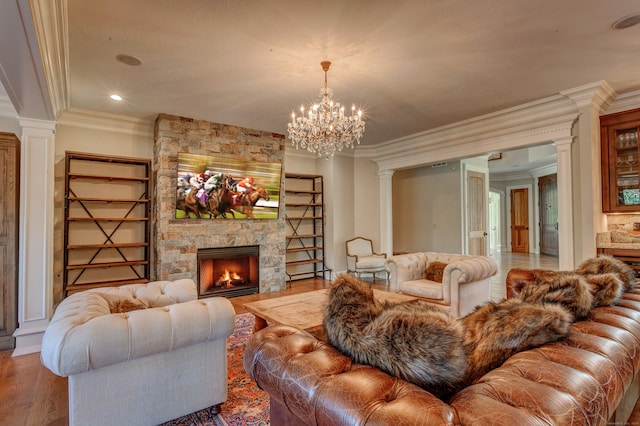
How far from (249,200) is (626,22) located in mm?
4767

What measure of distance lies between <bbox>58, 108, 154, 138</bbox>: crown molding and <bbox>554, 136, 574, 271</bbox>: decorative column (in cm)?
584

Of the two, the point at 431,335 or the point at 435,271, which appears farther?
the point at 435,271

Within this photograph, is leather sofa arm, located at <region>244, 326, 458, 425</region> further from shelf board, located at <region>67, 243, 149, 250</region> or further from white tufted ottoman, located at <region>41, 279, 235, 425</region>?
shelf board, located at <region>67, 243, 149, 250</region>

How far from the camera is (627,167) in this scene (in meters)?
3.88

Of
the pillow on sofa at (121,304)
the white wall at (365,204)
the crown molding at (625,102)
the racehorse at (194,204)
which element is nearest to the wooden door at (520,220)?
the white wall at (365,204)

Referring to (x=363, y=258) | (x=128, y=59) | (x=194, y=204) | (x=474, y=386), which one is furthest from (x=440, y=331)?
(x=363, y=258)

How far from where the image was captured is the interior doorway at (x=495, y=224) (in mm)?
11305

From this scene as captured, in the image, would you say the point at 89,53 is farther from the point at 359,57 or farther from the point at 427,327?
the point at 427,327

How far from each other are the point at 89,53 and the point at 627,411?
14.5ft

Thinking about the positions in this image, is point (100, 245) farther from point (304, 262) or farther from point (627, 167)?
point (627, 167)

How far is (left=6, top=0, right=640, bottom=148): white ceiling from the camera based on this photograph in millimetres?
2359

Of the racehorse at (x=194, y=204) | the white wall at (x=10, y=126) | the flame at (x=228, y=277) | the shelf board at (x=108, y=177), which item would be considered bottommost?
the flame at (x=228, y=277)

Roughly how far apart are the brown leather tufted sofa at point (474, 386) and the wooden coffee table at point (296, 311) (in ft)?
3.44

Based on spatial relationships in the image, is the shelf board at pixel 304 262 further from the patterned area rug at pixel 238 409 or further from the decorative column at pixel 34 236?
the decorative column at pixel 34 236
